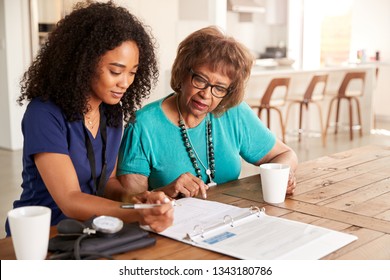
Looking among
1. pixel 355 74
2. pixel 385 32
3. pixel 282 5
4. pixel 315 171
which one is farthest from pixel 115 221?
pixel 282 5

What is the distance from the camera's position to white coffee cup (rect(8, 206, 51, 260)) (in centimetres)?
A: 105

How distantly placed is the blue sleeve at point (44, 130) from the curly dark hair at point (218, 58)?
0.57m

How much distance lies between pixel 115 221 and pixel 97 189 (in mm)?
482

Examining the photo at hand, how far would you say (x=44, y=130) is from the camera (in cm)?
148

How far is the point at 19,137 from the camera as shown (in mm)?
6156

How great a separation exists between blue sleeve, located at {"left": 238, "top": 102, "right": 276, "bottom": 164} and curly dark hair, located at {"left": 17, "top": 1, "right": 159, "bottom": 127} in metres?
0.59

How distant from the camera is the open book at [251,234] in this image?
1.20 m

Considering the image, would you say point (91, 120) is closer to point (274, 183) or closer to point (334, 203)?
point (274, 183)

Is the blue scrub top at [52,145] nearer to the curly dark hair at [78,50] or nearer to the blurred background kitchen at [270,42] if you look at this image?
the curly dark hair at [78,50]

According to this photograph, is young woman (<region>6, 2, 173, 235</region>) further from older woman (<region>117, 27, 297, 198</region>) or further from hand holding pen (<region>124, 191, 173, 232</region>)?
older woman (<region>117, 27, 297, 198</region>)

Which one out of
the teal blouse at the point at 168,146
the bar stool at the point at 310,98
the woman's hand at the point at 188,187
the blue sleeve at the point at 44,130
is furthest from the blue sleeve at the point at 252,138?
the bar stool at the point at 310,98

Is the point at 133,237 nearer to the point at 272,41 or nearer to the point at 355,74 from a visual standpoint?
the point at 355,74

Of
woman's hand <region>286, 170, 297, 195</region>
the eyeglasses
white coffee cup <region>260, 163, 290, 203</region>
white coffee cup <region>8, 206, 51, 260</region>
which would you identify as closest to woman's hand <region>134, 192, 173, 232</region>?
white coffee cup <region>8, 206, 51, 260</region>

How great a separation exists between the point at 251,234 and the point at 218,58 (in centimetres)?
79
